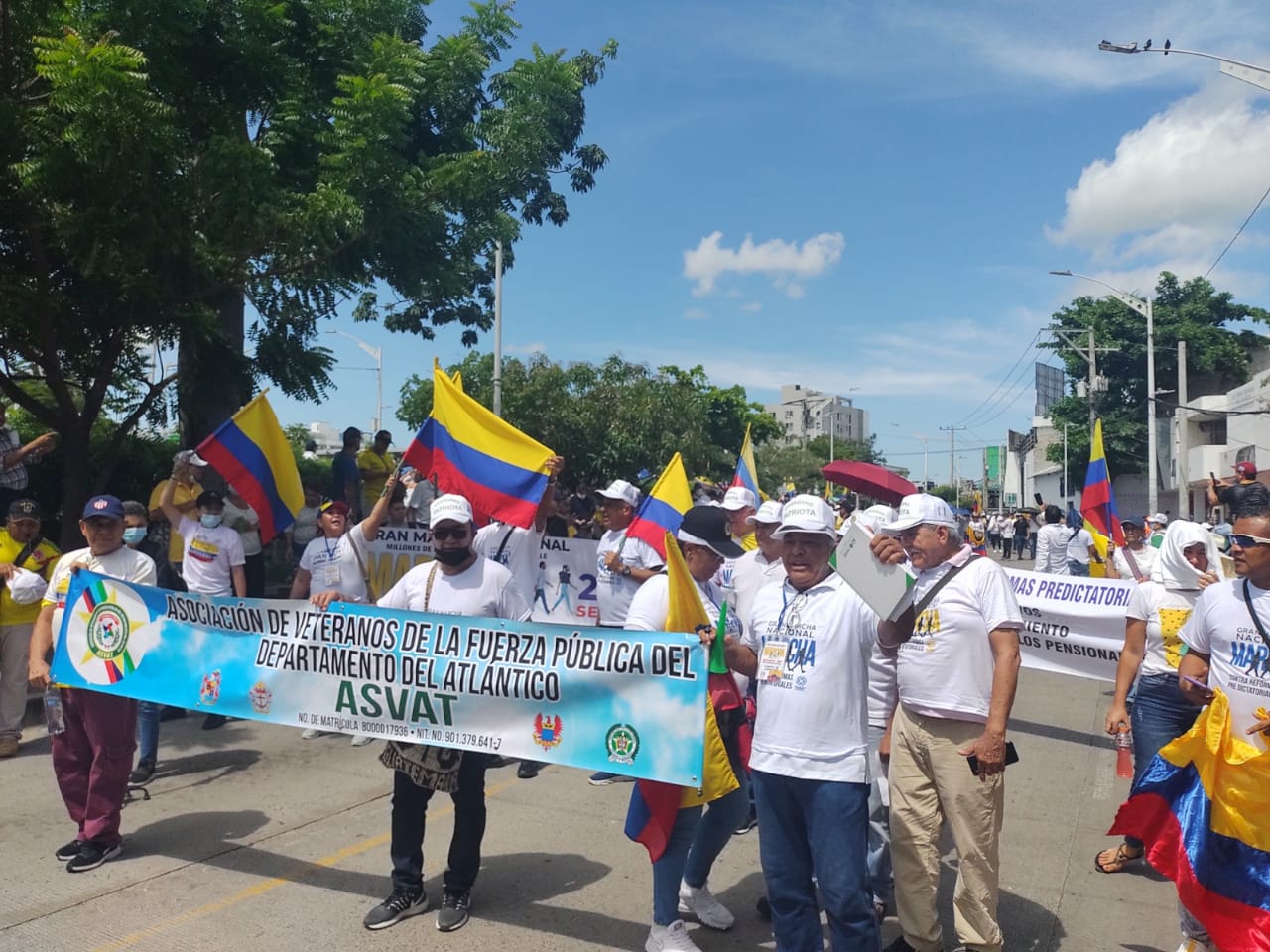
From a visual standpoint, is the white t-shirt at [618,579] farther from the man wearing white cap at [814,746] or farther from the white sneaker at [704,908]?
the man wearing white cap at [814,746]

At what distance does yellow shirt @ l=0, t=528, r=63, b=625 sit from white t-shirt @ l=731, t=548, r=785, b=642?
4.95 metres

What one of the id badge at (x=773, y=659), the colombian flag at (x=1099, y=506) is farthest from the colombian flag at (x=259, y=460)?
the colombian flag at (x=1099, y=506)

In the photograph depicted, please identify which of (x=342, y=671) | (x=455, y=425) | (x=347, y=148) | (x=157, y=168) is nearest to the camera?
(x=342, y=671)

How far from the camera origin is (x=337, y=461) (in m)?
13.0

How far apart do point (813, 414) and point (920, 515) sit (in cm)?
14446

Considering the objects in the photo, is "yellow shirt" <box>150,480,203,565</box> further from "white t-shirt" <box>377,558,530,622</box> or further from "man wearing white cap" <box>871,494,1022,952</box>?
"man wearing white cap" <box>871,494,1022,952</box>

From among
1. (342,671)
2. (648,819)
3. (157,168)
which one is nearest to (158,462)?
(157,168)

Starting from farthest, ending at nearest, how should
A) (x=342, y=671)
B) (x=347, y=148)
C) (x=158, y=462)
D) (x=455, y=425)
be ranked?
1. (x=158, y=462)
2. (x=347, y=148)
3. (x=455, y=425)
4. (x=342, y=671)

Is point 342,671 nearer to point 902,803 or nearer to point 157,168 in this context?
point 902,803

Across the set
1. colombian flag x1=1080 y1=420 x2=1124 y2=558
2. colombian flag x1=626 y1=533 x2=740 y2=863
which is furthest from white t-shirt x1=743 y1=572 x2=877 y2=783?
colombian flag x1=1080 y1=420 x2=1124 y2=558

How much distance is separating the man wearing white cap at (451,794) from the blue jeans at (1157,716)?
10.8ft

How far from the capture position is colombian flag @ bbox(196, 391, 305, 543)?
23.1 ft

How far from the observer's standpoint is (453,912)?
4.54 meters

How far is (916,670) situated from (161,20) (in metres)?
9.33
